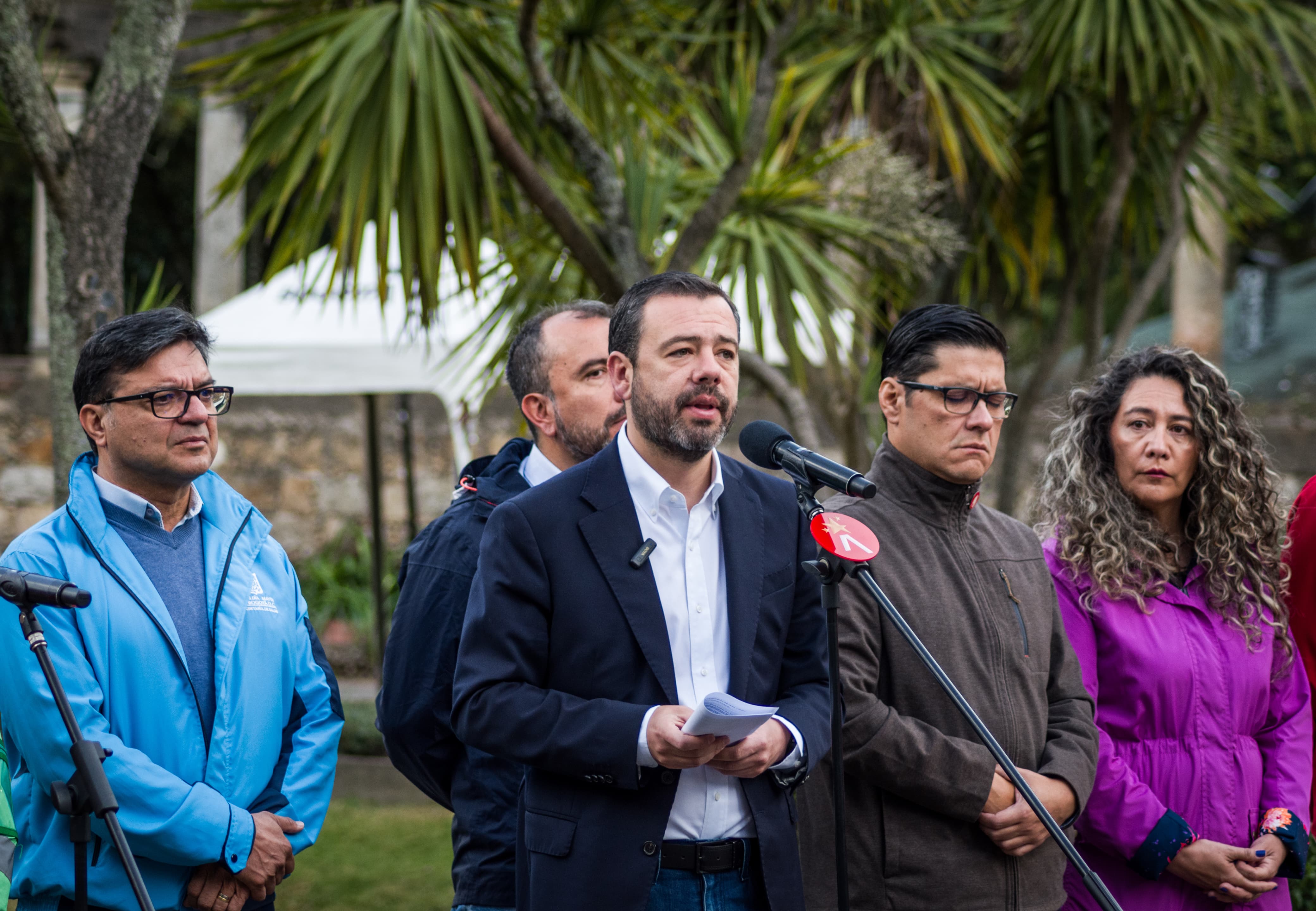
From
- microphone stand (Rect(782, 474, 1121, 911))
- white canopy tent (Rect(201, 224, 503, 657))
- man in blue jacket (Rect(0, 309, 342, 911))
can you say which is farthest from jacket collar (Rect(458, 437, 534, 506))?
white canopy tent (Rect(201, 224, 503, 657))

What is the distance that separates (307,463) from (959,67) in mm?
6686

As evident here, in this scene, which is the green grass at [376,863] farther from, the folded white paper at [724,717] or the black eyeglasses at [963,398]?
the folded white paper at [724,717]

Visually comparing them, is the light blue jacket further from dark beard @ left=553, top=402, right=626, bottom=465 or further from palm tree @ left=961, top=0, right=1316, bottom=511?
palm tree @ left=961, top=0, right=1316, bottom=511

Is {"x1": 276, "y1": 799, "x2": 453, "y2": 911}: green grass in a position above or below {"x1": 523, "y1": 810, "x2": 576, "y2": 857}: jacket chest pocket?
below

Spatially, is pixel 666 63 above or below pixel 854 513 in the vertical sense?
above

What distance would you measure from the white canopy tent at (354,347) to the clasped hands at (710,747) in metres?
4.05

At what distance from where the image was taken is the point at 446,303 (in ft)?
22.2

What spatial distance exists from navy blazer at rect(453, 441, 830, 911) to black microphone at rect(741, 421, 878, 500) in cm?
11

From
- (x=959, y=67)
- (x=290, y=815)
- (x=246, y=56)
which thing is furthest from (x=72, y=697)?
(x=959, y=67)

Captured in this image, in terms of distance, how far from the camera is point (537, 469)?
3.21m

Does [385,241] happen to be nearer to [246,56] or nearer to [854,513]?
[246,56]

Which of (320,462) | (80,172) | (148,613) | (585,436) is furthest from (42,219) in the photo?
(148,613)

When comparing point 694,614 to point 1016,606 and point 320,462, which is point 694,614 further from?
point 320,462

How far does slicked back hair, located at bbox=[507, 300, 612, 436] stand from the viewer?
11.0ft
